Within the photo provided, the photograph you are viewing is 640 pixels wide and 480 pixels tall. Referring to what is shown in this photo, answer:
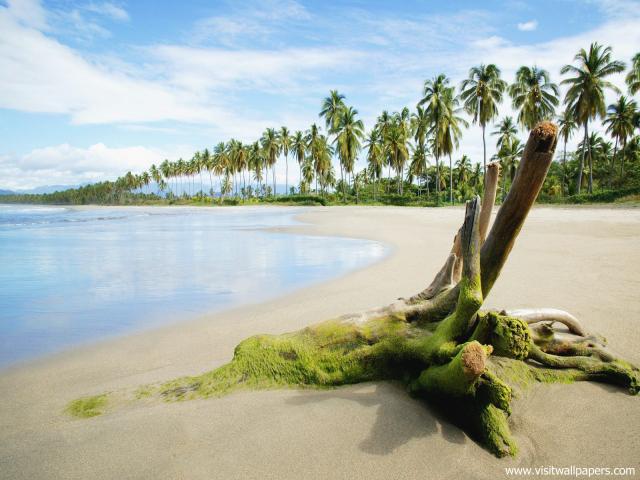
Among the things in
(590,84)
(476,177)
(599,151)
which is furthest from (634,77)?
(476,177)

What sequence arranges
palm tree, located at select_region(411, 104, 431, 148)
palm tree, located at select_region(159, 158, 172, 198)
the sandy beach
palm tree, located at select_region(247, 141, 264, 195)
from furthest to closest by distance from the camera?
palm tree, located at select_region(159, 158, 172, 198) < palm tree, located at select_region(247, 141, 264, 195) < palm tree, located at select_region(411, 104, 431, 148) < the sandy beach

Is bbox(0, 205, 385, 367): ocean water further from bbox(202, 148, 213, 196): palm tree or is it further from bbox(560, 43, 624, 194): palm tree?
bbox(202, 148, 213, 196): palm tree

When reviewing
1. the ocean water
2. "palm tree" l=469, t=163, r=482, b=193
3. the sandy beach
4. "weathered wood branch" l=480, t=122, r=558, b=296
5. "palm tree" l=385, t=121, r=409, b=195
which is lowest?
the ocean water

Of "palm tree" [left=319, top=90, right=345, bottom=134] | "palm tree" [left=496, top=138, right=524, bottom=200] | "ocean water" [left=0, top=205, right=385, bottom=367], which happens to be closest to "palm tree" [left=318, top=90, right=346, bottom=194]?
"palm tree" [left=319, top=90, right=345, bottom=134]

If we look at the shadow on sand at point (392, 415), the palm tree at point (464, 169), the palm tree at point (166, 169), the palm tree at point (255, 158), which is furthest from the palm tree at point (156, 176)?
the shadow on sand at point (392, 415)

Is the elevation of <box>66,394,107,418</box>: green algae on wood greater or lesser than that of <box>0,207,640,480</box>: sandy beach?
lesser

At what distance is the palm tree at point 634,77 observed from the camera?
35750 millimetres

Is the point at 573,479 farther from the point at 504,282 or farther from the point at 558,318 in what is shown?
the point at 504,282

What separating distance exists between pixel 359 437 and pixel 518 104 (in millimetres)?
49165

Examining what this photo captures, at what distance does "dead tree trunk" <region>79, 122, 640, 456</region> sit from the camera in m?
2.51

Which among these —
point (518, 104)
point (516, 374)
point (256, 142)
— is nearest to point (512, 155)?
point (518, 104)

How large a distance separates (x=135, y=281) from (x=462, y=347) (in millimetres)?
8763

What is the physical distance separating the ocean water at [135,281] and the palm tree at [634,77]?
3681cm

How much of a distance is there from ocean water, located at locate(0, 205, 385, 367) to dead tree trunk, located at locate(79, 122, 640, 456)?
3.19 metres
